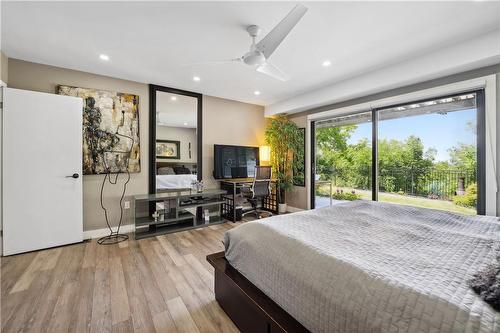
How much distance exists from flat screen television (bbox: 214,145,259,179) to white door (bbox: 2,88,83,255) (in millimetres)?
2199

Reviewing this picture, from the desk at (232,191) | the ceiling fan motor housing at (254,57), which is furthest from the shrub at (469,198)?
the ceiling fan motor housing at (254,57)

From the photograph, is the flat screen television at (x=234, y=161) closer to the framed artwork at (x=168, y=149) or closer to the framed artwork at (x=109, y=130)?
the framed artwork at (x=168, y=149)

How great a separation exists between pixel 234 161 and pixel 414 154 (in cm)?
313

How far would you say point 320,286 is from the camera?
98cm

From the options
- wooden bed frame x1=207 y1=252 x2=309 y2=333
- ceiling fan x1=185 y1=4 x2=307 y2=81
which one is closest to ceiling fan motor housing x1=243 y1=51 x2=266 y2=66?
ceiling fan x1=185 y1=4 x2=307 y2=81

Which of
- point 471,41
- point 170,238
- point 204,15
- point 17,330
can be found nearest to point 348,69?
point 471,41

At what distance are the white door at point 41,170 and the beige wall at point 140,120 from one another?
1.10 ft

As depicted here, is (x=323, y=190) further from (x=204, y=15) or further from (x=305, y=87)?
(x=204, y=15)

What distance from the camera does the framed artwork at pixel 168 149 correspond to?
12.3ft

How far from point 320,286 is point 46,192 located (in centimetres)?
342

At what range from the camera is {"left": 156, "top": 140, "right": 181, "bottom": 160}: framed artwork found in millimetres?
3740

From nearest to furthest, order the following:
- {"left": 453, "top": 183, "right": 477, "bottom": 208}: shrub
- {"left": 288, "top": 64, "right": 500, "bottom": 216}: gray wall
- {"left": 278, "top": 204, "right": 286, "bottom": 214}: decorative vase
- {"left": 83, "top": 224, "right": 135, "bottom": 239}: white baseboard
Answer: {"left": 288, "top": 64, "right": 500, "bottom": 216}: gray wall < {"left": 453, "top": 183, "right": 477, "bottom": 208}: shrub < {"left": 83, "top": 224, "right": 135, "bottom": 239}: white baseboard < {"left": 278, "top": 204, "right": 286, "bottom": 214}: decorative vase

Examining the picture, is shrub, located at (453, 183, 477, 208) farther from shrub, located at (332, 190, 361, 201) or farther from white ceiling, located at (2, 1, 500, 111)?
white ceiling, located at (2, 1, 500, 111)

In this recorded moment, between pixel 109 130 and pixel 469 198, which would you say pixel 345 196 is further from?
pixel 109 130
